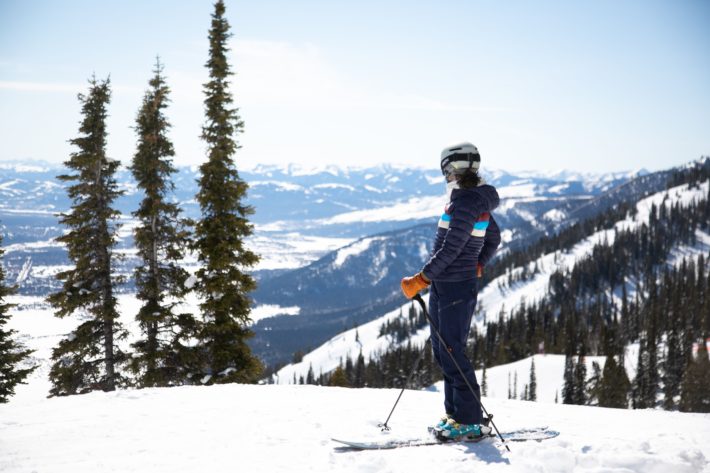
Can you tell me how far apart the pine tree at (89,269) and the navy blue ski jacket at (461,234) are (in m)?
16.4

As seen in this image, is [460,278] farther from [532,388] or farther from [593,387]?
[532,388]

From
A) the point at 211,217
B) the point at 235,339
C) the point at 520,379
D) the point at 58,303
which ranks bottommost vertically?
the point at 520,379

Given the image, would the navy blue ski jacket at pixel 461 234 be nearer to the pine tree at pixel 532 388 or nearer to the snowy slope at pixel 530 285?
the pine tree at pixel 532 388

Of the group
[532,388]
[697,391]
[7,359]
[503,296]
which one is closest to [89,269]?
[7,359]

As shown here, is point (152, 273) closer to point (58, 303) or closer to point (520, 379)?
point (58, 303)

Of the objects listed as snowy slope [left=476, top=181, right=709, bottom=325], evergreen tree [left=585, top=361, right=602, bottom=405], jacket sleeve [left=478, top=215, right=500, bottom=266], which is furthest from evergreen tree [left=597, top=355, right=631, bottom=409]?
snowy slope [left=476, top=181, right=709, bottom=325]

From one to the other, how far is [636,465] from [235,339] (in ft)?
49.8

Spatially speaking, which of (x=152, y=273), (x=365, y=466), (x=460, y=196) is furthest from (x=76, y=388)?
(x=460, y=196)

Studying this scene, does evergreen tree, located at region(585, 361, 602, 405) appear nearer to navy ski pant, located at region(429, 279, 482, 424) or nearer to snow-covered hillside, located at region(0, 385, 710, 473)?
snow-covered hillside, located at region(0, 385, 710, 473)

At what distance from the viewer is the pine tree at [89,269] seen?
17.5 meters

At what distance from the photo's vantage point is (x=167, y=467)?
479 centimetres

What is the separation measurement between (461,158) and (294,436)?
4.42m

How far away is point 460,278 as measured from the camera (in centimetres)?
578

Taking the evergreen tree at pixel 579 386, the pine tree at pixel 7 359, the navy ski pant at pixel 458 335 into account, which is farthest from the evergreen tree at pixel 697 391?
the pine tree at pixel 7 359
